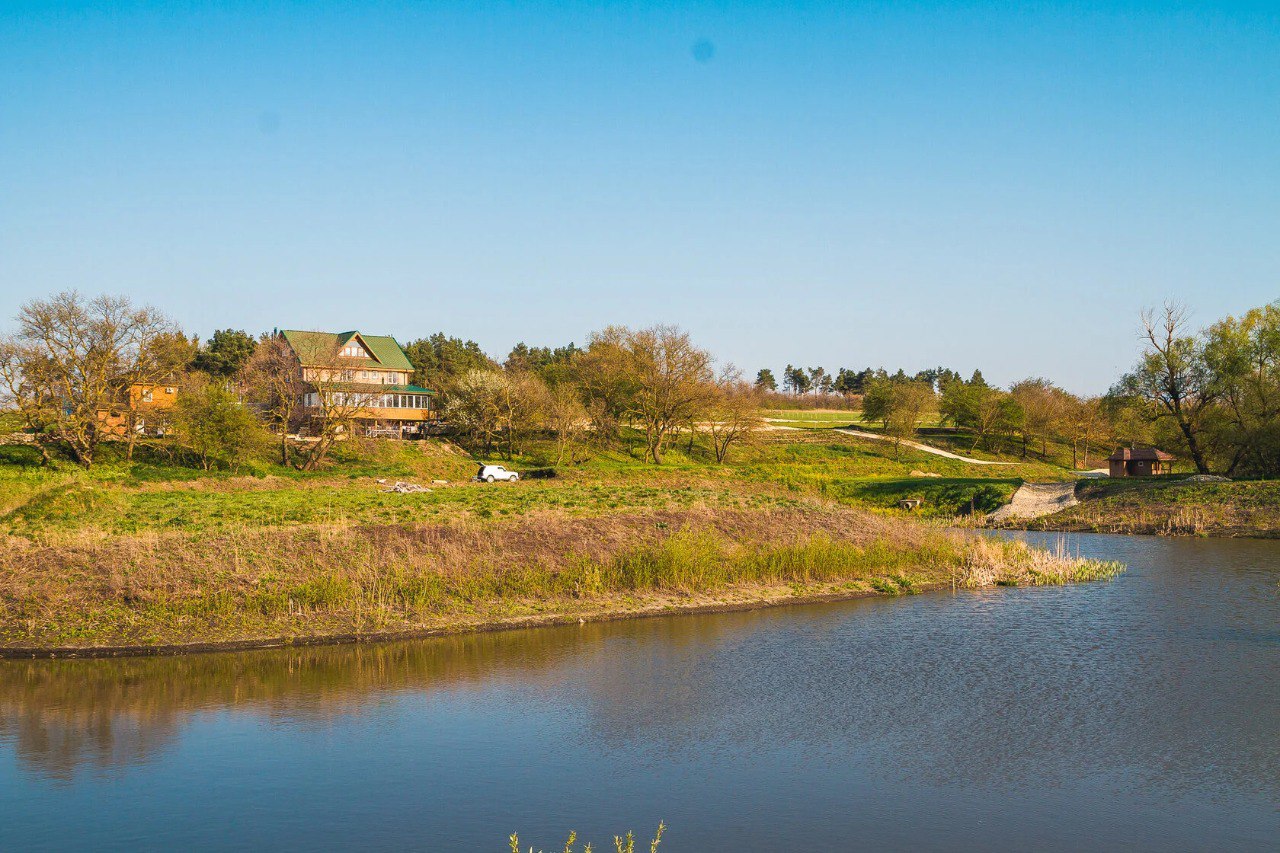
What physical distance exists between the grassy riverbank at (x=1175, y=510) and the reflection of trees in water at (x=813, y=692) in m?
27.4

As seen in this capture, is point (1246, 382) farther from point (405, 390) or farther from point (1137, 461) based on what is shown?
point (405, 390)

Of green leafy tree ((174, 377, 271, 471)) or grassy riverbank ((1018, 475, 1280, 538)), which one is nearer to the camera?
grassy riverbank ((1018, 475, 1280, 538))

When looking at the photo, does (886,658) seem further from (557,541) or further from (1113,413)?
(1113,413)

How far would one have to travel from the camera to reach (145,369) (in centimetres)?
6625

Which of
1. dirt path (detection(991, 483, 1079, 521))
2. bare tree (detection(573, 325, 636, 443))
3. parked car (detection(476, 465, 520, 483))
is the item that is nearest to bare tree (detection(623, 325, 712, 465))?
bare tree (detection(573, 325, 636, 443))

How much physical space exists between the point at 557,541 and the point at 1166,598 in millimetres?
20153

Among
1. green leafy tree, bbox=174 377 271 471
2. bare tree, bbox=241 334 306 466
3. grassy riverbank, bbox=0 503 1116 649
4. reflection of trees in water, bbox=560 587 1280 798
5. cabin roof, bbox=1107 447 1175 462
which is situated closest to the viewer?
reflection of trees in water, bbox=560 587 1280 798

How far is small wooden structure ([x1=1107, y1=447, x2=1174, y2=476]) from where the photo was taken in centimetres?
7856

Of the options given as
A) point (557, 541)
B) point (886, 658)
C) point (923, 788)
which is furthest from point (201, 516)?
point (923, 788)

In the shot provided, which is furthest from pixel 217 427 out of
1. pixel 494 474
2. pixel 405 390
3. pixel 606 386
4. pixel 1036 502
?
pixel 1036 502

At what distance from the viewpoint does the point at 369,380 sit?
3701 inches

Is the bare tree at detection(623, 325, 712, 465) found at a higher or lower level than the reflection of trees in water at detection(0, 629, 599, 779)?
higher

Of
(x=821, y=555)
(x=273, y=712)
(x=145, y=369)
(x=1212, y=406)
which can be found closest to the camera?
(x=273, y=712)

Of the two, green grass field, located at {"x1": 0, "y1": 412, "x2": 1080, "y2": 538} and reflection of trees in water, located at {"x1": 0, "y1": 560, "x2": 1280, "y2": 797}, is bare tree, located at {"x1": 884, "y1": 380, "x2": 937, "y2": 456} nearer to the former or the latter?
green grass field, located at {"x1": 0, "y1": 412, "x2": 1080, "y2": 538}
